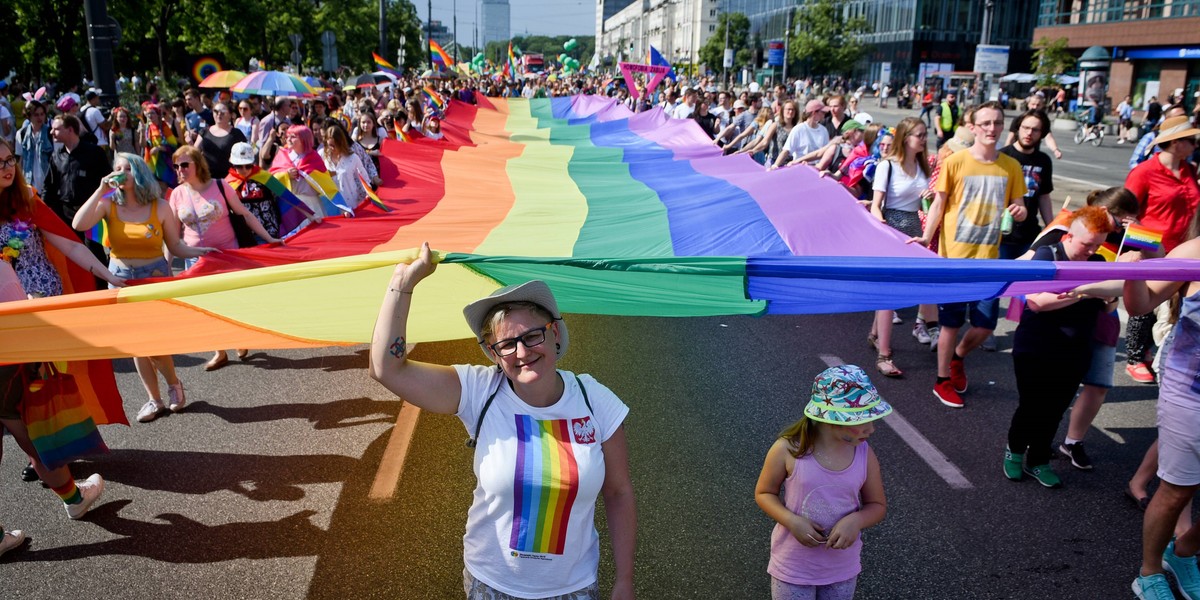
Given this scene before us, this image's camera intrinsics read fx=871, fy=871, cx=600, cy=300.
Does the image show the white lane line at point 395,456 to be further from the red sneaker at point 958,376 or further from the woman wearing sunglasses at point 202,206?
the red sneaker at point 958,376

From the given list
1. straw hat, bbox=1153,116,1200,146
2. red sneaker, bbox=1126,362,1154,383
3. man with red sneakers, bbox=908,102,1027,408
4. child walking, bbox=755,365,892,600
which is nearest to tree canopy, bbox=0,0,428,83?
man with red sneakers, bbox=908,102,1027,408

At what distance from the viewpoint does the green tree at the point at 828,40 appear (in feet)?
218

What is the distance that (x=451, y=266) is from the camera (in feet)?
11.6

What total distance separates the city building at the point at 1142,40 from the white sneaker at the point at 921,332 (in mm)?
41085

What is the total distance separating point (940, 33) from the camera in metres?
71.4

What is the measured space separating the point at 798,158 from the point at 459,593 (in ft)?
24.2

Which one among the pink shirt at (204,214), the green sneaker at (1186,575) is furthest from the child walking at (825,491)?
the pink shirt at (204,214)

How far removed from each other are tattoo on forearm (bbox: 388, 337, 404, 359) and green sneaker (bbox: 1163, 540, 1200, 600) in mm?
3478

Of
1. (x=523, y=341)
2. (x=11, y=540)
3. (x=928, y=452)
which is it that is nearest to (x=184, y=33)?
(x=11, y=540)

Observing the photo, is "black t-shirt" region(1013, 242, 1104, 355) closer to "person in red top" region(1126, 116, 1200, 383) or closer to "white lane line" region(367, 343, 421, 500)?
"person in red top" region(1126, 116, 1200, 383)

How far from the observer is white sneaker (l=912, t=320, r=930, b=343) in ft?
23.8

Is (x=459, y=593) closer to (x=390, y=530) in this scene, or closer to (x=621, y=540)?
(x=390, y=530)

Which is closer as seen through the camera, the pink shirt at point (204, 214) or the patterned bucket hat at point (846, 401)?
the patterned bucket hat at point (846, 401)

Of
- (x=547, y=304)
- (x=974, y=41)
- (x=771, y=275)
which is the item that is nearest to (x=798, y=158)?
(x=771, y=275)
